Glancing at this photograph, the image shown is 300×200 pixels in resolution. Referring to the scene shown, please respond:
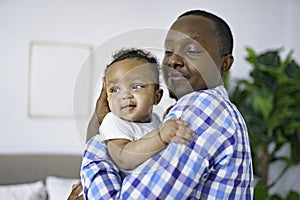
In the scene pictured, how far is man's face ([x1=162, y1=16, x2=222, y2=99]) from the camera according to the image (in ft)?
2.55

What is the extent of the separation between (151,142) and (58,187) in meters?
2.12

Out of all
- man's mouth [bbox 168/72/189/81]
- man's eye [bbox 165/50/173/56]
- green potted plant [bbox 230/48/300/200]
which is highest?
man's eye [bbox 165/50/173/56]

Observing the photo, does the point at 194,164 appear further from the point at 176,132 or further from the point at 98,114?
the point at 98,114

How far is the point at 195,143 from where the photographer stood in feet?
2.50

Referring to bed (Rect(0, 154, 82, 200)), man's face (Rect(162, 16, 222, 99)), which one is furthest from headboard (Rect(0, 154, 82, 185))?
man's face (Rect(162, 16, 222, 99))

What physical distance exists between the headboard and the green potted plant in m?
1.01

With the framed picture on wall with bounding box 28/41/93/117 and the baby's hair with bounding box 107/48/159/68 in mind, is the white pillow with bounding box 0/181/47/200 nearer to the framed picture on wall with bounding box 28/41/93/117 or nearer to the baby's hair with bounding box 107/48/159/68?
the framed picture on wall with bounding box 28/41/93/117

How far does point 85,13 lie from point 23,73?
496 millimetres

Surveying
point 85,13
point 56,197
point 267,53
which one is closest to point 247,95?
point 267,53

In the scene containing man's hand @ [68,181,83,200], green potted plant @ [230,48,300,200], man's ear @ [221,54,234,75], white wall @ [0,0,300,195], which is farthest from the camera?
white wall @ [0,0,300,195]

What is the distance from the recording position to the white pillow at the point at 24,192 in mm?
2689

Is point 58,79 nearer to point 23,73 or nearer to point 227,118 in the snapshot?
point 23,73

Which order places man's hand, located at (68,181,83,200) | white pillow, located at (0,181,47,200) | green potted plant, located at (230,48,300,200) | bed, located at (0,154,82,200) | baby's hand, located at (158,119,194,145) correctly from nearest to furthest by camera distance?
baby's hand, located at (158,119,194,145) < man's hand, located at (68,181,83,200) < white pillow, located at (0,181,47,200) < bed, located at (0,154,82,200) < green potted plant, located at (230,48,300,200)

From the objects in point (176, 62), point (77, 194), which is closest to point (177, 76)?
point (176, 62)
